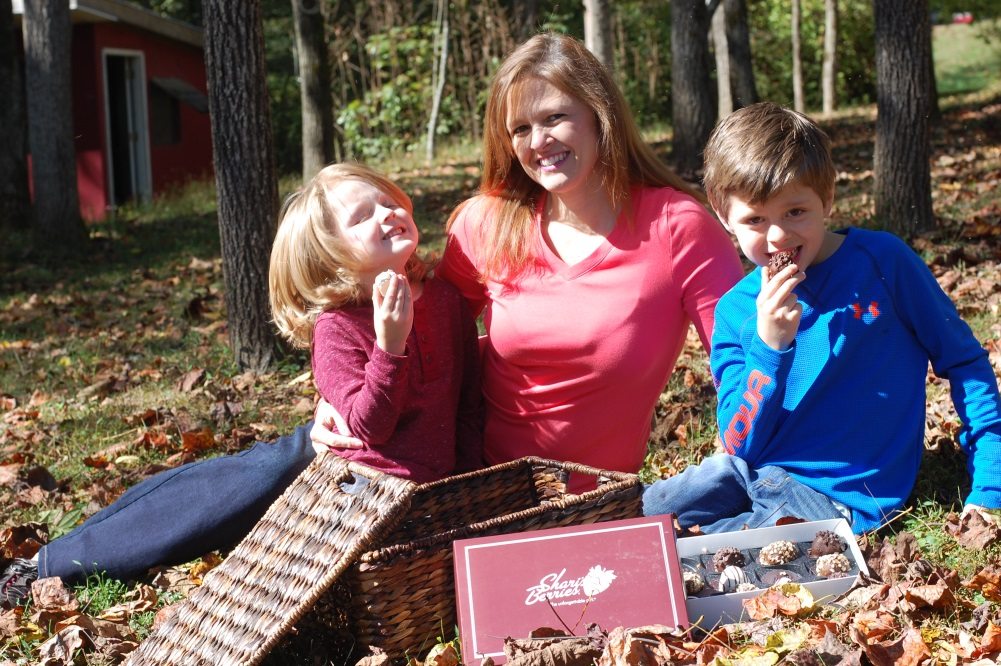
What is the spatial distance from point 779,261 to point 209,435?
2876 mm

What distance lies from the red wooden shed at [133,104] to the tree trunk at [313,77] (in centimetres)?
442

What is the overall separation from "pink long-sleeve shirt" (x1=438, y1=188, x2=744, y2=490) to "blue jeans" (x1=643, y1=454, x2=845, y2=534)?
0.27 m

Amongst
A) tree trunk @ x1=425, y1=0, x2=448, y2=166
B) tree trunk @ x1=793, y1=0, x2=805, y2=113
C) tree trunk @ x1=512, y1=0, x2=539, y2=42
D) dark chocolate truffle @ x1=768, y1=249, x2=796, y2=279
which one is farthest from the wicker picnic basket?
tree trunk @ x1=793, y1=0, x2=805, y2=113

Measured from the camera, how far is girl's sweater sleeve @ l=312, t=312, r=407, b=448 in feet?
9.81

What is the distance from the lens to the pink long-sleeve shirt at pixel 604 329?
130 inches

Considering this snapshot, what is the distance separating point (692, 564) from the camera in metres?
2.95

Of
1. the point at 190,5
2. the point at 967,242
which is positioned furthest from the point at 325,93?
the point at 190,5

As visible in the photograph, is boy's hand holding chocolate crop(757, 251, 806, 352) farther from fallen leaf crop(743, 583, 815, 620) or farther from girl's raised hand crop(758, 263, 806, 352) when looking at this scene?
fallen leaf crop(743, 583, 815, 620)

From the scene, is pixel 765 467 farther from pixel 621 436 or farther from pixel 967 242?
pixel 967 242

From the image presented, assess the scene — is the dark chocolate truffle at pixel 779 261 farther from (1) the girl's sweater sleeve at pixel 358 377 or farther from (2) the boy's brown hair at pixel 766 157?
(1) the girl's sweater sleeve at pixel 358 377

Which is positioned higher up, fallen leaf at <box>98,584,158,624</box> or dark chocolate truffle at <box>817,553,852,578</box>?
dark chocolate truffle at <box>817,553,852,578</box>

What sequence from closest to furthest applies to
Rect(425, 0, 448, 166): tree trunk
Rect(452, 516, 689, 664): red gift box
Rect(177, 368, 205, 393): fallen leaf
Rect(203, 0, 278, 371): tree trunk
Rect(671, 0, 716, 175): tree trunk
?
Rect(452, 516, 689, 664): red gift box, Rect(203, 0, 278, 371): tree trunk, Rect(177, 368, 205, 393): fallen leaf, Rect(671, 0, 716, 175): tree trunk, Rect(425, 0, 448, 166): tree trunk

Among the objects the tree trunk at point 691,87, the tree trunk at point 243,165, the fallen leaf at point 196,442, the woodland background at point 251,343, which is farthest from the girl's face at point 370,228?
the tree trunk at point 691,87

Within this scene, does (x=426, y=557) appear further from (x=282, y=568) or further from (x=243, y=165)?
(x=243, y=165)
